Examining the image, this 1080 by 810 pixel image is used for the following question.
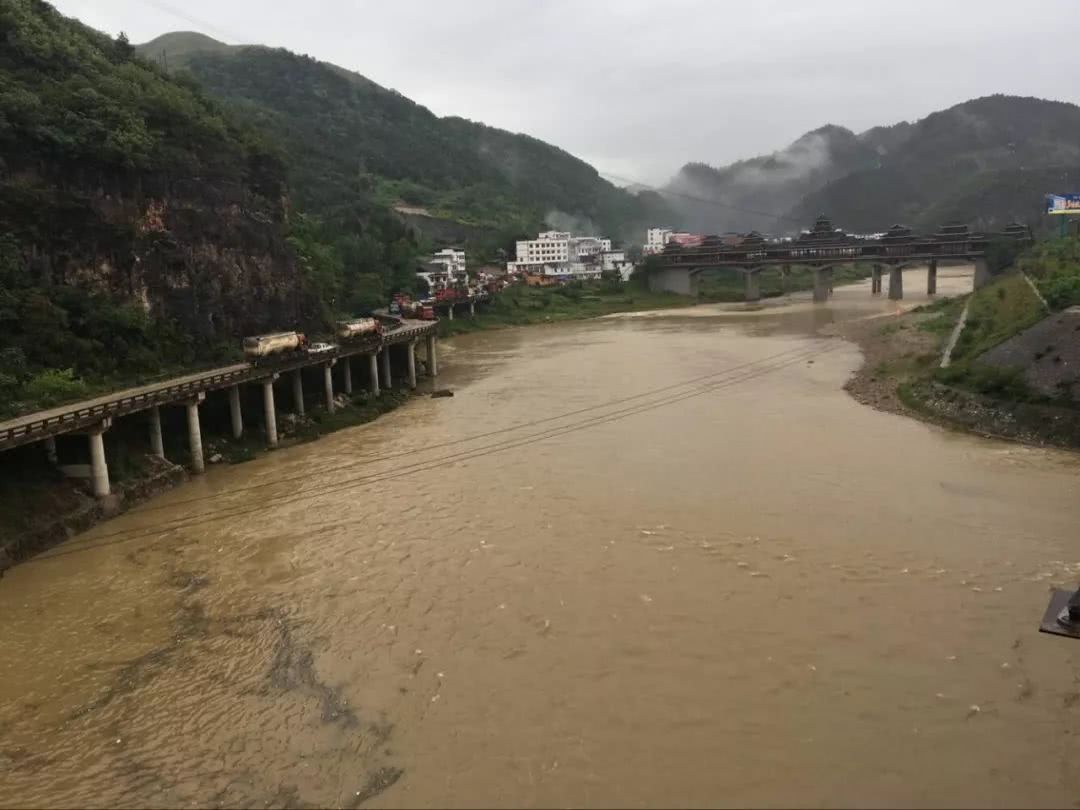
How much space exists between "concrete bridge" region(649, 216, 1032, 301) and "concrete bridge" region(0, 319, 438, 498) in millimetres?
65516

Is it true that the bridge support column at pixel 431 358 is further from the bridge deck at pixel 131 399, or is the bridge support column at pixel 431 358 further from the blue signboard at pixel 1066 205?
the blue signboard at pixel 1066 205

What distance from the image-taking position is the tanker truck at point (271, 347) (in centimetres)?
3434

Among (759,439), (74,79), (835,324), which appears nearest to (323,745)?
(759,439)

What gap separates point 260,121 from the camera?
132625 millimetres

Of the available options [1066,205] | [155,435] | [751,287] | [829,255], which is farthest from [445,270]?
[155,435]

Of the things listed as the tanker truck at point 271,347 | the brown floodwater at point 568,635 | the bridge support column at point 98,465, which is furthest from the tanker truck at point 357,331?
the bridge support column at point 98,465

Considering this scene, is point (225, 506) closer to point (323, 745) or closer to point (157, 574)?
point (157, 574)

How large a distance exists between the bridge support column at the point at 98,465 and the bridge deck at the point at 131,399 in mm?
377

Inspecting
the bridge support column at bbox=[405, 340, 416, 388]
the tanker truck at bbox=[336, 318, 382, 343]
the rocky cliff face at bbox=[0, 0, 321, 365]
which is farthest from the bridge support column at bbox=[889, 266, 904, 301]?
the rocky cliff face at bbox=[0, 0, 321, 365]

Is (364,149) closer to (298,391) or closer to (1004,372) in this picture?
(298,391)

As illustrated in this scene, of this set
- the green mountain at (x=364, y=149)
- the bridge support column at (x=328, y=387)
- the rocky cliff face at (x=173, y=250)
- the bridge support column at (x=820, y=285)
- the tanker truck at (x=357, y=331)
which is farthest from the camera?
the green mountain at (x=364, y=149)

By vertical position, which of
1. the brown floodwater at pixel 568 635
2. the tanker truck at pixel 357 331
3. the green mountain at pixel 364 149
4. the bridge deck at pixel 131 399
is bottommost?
the brown floodwater at pixel 568 635

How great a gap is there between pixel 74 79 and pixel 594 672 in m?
40.2

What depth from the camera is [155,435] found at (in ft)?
92.5
